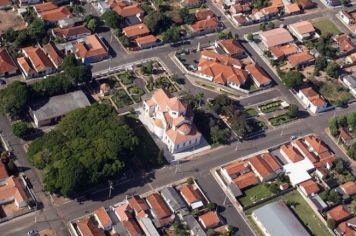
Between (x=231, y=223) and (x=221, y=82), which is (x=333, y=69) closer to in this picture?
(x=221, y=82)

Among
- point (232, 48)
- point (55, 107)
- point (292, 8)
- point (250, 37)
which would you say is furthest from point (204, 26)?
point (55, 107)

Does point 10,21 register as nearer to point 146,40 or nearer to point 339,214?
point 146,40

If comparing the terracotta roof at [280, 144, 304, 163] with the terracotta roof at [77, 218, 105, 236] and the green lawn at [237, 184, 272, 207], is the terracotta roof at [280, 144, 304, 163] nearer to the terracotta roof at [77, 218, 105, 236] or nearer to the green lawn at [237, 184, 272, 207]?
the green lawn at [237, 184, 272, 207]

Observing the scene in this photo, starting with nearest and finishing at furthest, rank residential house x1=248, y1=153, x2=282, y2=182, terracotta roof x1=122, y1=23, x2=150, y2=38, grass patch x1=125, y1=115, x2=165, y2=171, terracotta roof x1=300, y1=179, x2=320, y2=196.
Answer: terracotta roof x1=300, y1=179, x2=320, y2=196
grass patch x1=125, y1=115, x2=165, y2=171
residential house x1=248, y1=153, x2=282, y2=182
terracotta roof x1=122, y1=23, x2=150, y2=38

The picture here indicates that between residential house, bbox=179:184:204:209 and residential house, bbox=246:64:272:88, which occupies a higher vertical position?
residential house, bbox=246:64:272:88

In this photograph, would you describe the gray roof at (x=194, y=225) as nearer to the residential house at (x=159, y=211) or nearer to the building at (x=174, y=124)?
the residential house at (x=159, y=211)

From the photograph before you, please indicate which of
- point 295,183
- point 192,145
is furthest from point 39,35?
point 295,183

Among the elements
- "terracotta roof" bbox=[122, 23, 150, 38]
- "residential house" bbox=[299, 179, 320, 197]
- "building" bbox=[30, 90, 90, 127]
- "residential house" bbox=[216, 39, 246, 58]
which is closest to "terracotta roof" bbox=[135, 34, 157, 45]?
"terracotta roof" bbox=[122, 23, 150, 38]
